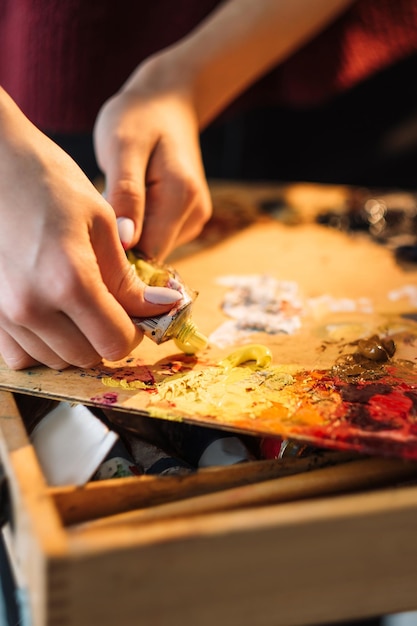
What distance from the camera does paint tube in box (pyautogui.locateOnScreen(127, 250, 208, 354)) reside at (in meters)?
0.58

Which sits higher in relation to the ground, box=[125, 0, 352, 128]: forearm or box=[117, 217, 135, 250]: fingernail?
box=[125, 0, 352, 128]: forearm

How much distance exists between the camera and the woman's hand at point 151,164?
2.23ft

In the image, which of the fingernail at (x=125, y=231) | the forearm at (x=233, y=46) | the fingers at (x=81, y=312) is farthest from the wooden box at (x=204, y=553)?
the forearm at (x=233, y=46)

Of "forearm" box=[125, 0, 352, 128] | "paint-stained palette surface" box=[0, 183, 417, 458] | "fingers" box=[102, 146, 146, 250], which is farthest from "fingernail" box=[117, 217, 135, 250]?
"forearm" box=[125, 0, 352, 128]

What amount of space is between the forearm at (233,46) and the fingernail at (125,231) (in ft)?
0.73

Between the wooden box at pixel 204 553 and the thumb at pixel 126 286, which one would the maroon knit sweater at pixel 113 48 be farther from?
the wooden box at pixel 204 553

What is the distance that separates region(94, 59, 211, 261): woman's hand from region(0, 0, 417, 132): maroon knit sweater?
0.41ft

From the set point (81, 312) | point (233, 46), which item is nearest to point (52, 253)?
point (81, 312)

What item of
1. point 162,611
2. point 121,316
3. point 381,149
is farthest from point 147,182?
point 381,149

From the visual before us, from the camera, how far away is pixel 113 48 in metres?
0.89

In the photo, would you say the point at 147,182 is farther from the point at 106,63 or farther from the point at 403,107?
the point at 403,107

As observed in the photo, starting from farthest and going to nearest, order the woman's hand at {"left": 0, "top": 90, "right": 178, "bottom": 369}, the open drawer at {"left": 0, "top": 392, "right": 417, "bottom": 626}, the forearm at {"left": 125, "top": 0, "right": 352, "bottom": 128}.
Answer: the forearm at {"left": 125, "top": 0, "right": 352, "bottom": 128}, the woman's hand at {"left": 0, "top": 90, "right": 178, "bottom": 369}, the open drawer at {"left": 0, "top": 392, "right": 417, "bottom": 626}

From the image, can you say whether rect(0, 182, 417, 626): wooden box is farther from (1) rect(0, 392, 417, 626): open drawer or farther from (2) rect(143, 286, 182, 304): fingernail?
(2) rect(143, 286, 182, 304): fingernail

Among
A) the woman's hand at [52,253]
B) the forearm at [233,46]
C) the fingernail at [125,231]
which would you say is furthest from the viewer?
the forearm at [233,46]
